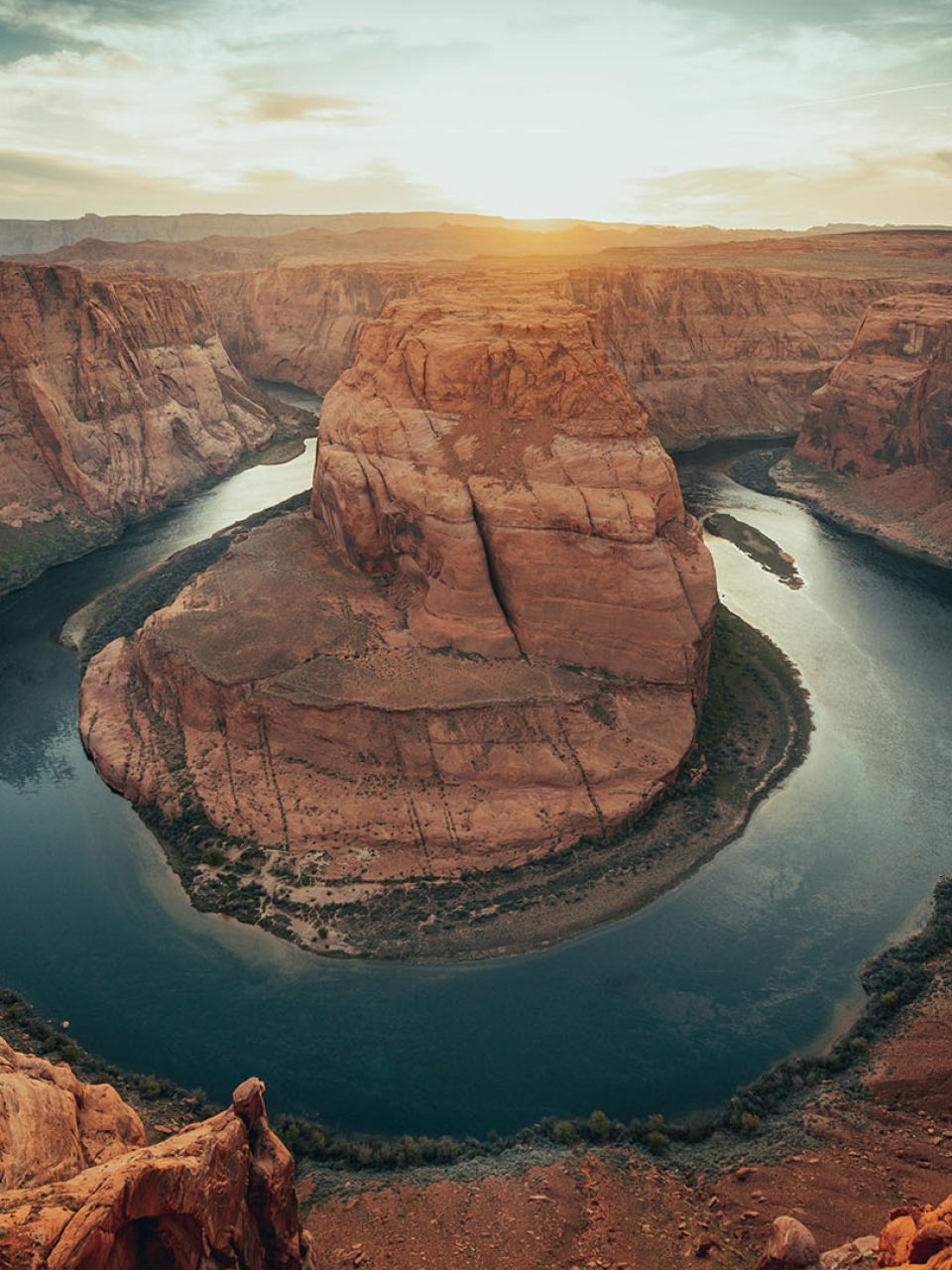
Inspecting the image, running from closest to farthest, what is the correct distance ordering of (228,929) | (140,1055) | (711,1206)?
1. (711,1206)
2. (140,1055)
3. (228,929)

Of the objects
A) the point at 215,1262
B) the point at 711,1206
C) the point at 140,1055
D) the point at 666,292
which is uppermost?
the point at 666,292

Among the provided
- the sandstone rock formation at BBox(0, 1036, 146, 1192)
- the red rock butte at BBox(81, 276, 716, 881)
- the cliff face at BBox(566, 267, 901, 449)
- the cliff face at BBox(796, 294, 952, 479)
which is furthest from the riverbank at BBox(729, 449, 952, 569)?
the sandstone rock formation at BBox(0, 1036, 146, 1192)

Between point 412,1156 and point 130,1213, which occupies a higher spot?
point 130,1213

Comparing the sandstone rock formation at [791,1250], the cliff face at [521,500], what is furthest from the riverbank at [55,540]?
the sandstone rock formation at [791,1250]

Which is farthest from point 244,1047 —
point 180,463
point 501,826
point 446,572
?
point 180,463

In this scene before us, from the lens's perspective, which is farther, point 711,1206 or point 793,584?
point 793,584

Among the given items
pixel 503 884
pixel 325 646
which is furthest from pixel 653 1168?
pixel 325 646

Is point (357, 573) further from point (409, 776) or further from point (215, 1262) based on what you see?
point (215, 1262)

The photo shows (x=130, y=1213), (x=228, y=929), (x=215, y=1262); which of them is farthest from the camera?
(x=228, y=929)
